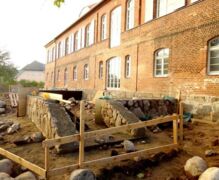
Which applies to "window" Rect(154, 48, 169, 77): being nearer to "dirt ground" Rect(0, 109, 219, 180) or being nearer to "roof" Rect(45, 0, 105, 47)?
"dirt ground" Rect(0, 109, 219, 180)

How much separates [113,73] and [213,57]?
31.8 ft

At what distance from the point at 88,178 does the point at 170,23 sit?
10.2 m

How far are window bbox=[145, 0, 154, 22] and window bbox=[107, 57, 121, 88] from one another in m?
4.16

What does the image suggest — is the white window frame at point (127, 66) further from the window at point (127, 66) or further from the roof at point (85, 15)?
the roof at point (85, 15)

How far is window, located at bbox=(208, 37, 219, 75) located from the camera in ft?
37.2

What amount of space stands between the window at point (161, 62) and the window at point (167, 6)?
1.92m

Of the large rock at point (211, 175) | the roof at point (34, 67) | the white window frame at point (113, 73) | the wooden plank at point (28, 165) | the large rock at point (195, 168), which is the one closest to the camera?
the large rock at point (211, 175)

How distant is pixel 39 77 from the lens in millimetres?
76438

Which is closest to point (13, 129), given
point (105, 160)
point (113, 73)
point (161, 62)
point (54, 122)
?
point (54, 122)

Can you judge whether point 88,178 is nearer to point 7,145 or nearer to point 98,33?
point 7,145

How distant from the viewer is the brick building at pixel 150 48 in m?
11.8

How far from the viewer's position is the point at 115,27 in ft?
67.9

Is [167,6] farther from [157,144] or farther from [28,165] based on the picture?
[28,165]

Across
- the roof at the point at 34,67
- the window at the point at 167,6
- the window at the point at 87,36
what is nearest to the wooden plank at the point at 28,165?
the window at the point at 167,6
